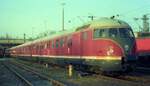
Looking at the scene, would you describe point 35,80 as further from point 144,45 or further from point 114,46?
point 144,45

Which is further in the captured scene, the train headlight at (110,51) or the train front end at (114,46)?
the train headlight at (110,51)

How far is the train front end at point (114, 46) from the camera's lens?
19.3m

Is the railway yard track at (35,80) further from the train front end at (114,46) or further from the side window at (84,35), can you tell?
the side window at (84,35)

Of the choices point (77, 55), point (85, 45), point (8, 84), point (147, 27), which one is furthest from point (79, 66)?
point (147, 27)

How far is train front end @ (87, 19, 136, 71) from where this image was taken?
19.3 meters

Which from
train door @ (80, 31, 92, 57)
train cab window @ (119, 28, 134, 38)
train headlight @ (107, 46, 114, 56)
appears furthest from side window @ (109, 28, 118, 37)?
train door @ (80, 31, 92, 57)

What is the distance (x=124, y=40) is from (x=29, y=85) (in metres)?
5.69

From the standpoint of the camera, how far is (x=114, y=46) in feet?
64.5

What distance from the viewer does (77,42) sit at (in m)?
24.1

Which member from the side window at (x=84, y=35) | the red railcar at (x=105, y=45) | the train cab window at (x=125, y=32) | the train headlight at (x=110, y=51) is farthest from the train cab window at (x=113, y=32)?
the side window at (x=84, y=35)

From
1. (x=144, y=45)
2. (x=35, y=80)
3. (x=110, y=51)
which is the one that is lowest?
(x=35, y=80)

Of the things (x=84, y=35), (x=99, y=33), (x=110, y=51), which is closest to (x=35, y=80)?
(x=84, y=35)

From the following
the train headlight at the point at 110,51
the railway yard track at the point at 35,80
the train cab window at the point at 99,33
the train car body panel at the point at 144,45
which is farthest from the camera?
the train car body panel at the point at 144,45

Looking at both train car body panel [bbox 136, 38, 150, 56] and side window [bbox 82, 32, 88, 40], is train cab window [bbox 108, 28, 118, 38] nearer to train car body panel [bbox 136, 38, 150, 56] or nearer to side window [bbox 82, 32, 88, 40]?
side window [bbox 82, 32, 88, 40]
